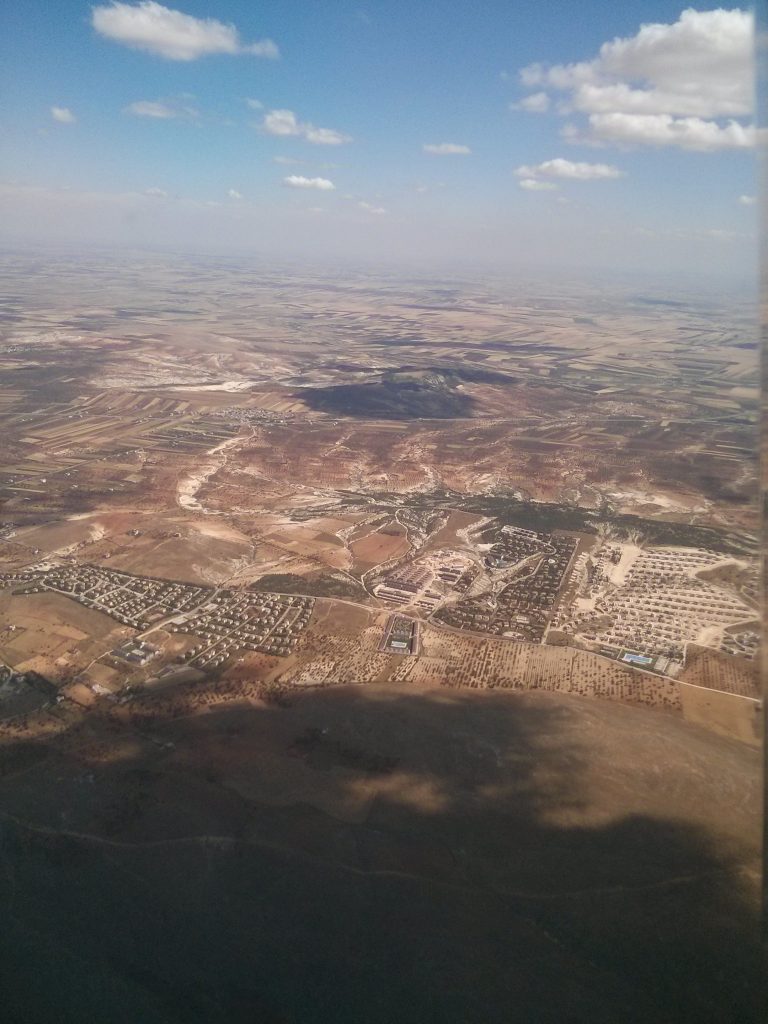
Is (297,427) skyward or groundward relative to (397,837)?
skyward

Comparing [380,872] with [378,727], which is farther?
[378,727]

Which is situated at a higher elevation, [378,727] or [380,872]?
[378,727]

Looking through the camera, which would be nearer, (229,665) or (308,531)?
(229,665)

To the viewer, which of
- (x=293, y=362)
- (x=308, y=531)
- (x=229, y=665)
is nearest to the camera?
(x=229, y=665)

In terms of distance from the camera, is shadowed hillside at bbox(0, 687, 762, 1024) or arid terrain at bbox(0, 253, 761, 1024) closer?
shadowed hillside at bbox(0, 687, 762, 1024)

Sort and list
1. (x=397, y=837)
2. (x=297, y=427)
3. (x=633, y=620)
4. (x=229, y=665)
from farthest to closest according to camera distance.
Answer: (x=297, y=427) → (x=633, y=620) → (x=229, y=665) → (x=397, y=837)

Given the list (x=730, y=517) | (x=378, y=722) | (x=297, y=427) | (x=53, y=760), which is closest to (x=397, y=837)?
(x=378, y=722)

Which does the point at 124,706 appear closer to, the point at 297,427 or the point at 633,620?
the point at 633,620

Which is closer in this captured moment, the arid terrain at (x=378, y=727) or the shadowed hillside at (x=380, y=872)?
the shadowed hillside at (x=380, y=872)
